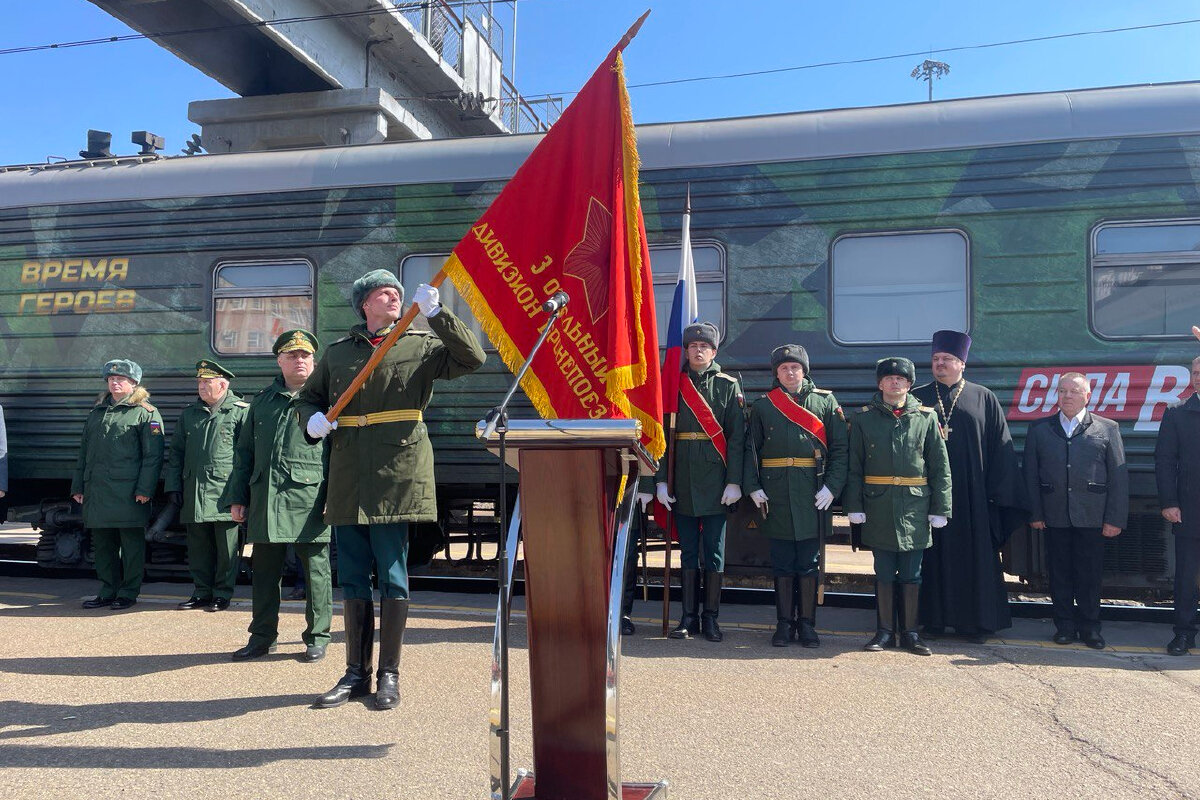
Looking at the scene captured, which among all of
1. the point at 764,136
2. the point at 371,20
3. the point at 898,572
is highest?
the point at 371,20

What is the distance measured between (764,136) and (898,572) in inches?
118

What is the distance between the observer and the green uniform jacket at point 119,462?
6656 mm

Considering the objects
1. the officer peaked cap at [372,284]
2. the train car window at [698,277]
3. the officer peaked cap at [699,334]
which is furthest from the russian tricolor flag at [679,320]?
the officer peaked cap at [372,284]

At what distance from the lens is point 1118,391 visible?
5.83 m

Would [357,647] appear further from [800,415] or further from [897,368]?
[897,368]

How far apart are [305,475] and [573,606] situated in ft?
9.99

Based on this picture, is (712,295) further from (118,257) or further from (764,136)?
(118,257)

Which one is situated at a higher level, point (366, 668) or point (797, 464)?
point (797, 464)

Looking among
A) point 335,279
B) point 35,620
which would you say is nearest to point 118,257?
point 335,279

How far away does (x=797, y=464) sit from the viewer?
5.68 meters

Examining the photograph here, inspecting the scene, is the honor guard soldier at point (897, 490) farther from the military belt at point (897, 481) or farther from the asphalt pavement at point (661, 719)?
the asphalt pavement at point (661, 719)

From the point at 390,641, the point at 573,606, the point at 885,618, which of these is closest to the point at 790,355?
the point at 885,618

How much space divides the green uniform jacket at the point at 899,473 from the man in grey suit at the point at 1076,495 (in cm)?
64

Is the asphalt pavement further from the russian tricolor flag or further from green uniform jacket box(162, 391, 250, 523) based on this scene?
the russian tricolor flag
